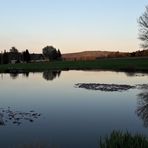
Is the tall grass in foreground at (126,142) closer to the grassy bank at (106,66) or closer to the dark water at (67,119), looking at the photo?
the dark water at (67,119)

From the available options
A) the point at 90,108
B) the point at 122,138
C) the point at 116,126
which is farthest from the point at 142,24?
the point at 122,138

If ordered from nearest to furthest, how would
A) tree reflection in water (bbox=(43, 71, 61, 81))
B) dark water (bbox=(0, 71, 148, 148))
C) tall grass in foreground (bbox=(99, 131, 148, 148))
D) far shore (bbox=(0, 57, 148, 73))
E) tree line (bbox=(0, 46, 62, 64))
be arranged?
tall grass in foreground (bbox=(99, 131, 148, 148)), dark water (bbox=(0, 71, 148, 148)), tree reflection in water (bbox=(43, 71, 61, 81)), far shore (bbox=(0, 57, 148, 73)), tree line (bbox=(0, 46, 62, 64))

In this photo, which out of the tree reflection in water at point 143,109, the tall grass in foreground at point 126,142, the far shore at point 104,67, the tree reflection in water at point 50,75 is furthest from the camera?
the far shore at point 104,67

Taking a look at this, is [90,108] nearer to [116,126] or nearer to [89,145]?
[116,126]

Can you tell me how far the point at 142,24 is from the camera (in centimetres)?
7488

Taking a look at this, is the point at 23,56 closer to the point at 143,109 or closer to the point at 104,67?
the point at 104,67

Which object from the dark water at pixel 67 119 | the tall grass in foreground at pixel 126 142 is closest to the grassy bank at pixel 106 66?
the dark water at pixel 67 119

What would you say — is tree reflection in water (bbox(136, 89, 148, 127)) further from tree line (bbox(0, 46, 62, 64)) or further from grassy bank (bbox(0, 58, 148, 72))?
tree line (bbox(0, 46, 62, 64))

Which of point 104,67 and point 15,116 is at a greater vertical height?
point 104,67

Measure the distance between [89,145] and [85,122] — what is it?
413 centimetres

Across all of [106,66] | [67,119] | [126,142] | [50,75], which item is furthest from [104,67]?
[126,142]

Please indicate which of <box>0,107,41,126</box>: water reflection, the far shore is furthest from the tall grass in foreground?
the far shore

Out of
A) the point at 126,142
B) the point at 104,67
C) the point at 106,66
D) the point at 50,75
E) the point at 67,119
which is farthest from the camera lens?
the point at 106,66

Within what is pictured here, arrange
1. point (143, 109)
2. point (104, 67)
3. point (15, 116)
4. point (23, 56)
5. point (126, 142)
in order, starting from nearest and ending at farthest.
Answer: point (126, 142), point (15, 116), point (143, 109), point (104, 67), point (23, 56)
